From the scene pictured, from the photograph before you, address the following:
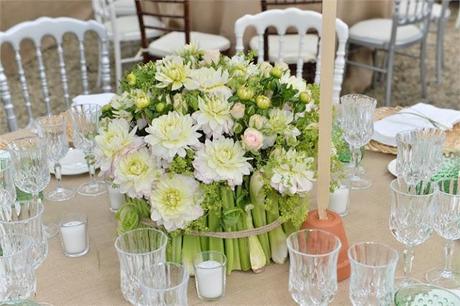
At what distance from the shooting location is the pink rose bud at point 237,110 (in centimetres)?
103

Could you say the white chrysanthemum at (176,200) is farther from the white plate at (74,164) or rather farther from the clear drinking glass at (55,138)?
the white plate at (74,164)

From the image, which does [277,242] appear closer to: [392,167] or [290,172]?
[290,172]

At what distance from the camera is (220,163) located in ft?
3.32

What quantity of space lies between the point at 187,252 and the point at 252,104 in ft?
0.91

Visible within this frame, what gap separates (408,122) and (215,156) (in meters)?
0.86

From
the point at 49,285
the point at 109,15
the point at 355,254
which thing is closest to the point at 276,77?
the point at 355,254

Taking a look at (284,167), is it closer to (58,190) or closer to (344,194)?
(344,194)

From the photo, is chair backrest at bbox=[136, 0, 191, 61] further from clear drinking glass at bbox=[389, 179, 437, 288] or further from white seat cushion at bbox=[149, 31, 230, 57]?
clear drinking glass at bbox=[389, 179, 437, 288]

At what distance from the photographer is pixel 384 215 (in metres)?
1.32

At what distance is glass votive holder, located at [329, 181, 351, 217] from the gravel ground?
8.94 ft

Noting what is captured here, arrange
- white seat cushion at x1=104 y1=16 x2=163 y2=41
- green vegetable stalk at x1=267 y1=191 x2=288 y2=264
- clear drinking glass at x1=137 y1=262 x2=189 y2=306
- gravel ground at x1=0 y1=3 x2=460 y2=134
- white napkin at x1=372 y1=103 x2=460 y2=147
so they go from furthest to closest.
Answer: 1. gravel ground at x1=0 y1=3 x2=460 y2=134
2. white seat cushion at x1=104 y1=16 x2=163 y2=41
3. white napkin at x1=372 y1=103 x2=460 y2=147
4. green vegetable stalk at x1=267 y1=191 x2=288 y2=264
5. clear drinking glass at x1=137 y1=262 x2=189 y2=306

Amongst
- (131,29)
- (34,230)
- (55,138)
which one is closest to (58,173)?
(55,138)

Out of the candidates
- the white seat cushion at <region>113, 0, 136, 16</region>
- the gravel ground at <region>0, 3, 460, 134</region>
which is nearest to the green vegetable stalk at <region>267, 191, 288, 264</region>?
the gravel ground at <region>0, 3, 460, 134</region>

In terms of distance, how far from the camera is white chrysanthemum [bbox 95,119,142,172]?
3.50ft
